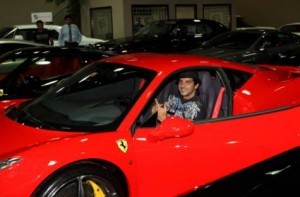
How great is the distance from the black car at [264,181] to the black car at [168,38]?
949 cm

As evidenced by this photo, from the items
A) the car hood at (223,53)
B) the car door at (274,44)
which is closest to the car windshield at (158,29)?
the car hood at (223,53)

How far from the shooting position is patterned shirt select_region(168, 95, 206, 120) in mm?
3759

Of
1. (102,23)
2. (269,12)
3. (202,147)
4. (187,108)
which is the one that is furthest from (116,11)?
(202,147)

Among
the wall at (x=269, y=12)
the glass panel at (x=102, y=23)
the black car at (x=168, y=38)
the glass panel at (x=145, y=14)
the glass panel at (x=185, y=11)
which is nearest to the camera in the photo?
the black car at (x=168, y=38)

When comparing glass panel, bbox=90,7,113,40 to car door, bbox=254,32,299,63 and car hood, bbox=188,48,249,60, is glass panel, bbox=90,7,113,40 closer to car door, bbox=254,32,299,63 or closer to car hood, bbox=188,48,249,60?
car hood, bbox=188,48,249,60

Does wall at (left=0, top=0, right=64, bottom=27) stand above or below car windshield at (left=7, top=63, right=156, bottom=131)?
above

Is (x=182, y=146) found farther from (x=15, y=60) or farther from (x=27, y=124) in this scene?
(x=15, y=60)

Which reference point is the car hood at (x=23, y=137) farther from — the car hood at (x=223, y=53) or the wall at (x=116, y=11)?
the wall at (x=116, y=11)

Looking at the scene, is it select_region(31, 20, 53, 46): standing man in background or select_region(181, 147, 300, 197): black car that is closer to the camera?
select_region(181, 147, 300, 197): black car

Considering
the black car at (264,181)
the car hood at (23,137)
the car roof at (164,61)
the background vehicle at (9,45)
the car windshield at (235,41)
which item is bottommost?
the black car at (264,181)

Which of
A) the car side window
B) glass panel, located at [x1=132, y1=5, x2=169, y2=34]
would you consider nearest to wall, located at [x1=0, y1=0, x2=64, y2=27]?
glass panel, located at [x1=132, y1=5, x2=169, y2=34]

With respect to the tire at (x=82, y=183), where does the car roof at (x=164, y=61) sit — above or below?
above

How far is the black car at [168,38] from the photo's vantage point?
13016 mm

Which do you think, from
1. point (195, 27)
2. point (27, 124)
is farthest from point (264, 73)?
point (195, 27)
